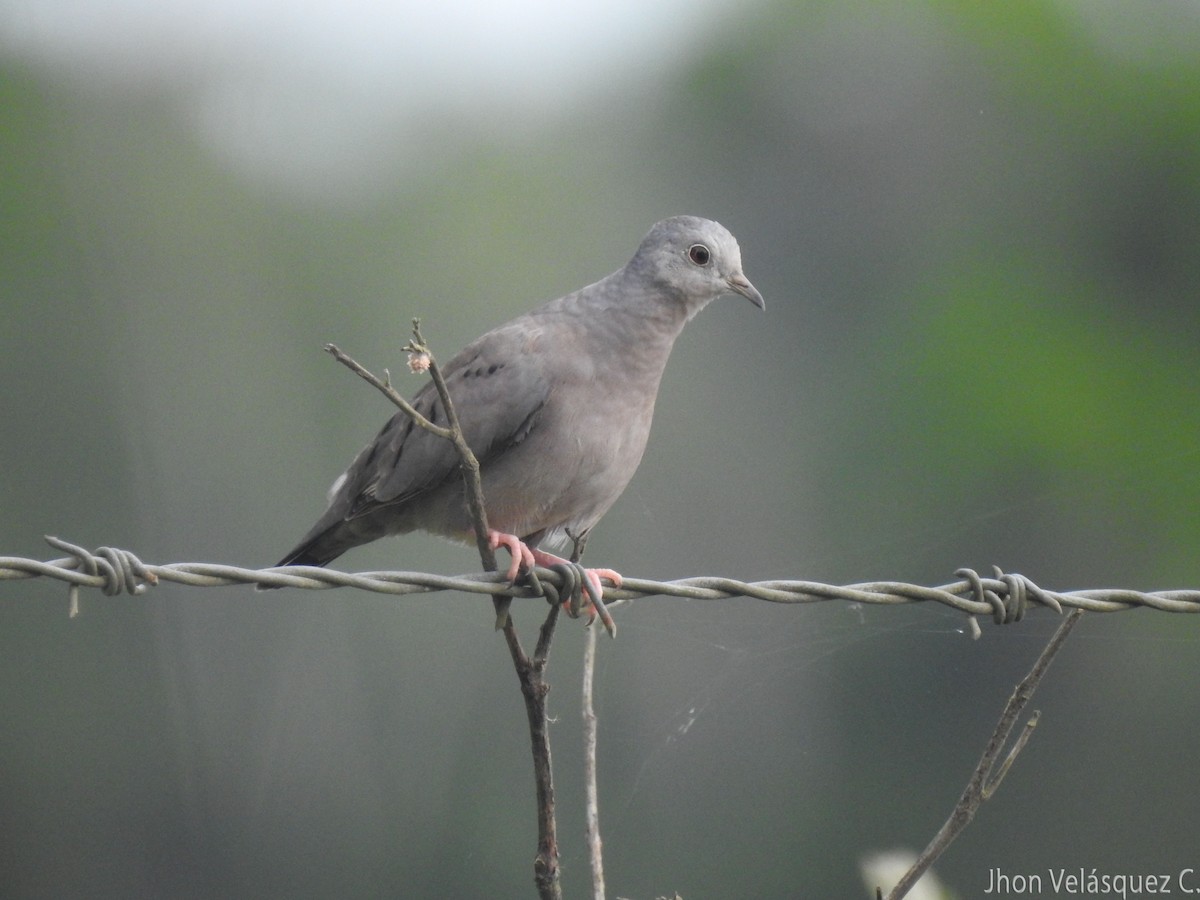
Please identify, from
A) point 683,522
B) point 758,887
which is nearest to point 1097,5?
point 683,522

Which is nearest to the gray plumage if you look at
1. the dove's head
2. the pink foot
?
the dove's head

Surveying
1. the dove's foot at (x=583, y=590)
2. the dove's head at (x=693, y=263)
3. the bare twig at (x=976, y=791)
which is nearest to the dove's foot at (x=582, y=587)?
the dove's foot at (x=583, y=590)


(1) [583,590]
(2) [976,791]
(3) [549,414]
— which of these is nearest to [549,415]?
(3) [549,414]

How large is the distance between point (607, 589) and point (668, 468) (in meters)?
2.84

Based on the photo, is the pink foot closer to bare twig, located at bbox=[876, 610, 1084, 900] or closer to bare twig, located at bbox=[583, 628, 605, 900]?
bare twig, located at bbox=[583, 628, 605, 900]

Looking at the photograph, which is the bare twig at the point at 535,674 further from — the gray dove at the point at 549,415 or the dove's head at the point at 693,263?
the dove's head at the point at 693,263

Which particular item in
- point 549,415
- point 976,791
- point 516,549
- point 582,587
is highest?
point 549,415

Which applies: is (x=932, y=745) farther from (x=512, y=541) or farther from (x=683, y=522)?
(x=512, y=541)

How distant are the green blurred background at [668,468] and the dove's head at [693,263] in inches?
61.9

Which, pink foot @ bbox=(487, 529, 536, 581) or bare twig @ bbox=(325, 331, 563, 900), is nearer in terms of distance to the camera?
bare twig @ bbox=(325, 331, 563, 900)

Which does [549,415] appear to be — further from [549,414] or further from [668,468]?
[668,468]

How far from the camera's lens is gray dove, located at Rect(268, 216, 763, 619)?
9.92 feet

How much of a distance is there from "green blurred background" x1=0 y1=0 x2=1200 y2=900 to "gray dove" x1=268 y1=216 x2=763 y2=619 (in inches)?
51.2

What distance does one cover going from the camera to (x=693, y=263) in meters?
3.35
